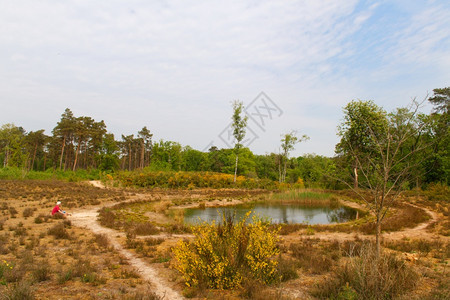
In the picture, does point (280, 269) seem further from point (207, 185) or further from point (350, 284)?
point (207, 185)

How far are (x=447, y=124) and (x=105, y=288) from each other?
36.8 meters

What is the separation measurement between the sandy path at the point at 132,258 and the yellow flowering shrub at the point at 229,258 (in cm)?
48

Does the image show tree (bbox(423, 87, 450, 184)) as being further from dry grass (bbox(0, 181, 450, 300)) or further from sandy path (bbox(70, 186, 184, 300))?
sandy path (bbox(70, 186, 184, 300))

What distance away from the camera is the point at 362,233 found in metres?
11.8

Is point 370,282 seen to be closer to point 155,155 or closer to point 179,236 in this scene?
point 179,236

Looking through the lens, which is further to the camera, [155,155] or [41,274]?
[155,155]

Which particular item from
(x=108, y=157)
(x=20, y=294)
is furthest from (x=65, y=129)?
(x=20, y=294)

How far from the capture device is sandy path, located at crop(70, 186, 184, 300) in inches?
211

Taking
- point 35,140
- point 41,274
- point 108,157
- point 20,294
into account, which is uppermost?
point 35,140

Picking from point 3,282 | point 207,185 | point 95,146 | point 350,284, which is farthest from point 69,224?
point 95,146

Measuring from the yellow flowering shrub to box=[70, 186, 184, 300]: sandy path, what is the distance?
48 cm

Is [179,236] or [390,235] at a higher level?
[390,235]

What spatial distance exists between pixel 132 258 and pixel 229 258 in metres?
3.75

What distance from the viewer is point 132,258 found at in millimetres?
7797
